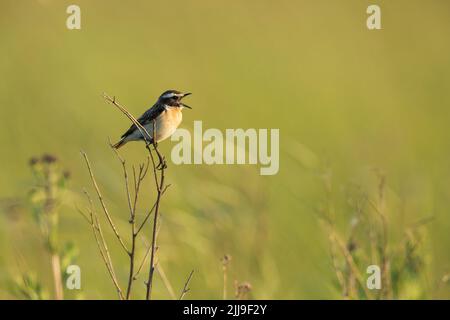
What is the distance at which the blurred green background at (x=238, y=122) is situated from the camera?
18.2 ft

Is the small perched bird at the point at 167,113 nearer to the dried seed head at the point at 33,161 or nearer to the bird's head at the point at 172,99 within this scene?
the bird's head at the point at 172,99

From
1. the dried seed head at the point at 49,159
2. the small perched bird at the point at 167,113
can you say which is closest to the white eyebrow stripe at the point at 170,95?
the small perched bird at the point at 167,113

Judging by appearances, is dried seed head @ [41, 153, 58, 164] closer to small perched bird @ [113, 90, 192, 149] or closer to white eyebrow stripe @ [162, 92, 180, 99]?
small perched bird @ [113, 90, 192, 149]

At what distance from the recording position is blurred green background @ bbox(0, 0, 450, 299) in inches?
219

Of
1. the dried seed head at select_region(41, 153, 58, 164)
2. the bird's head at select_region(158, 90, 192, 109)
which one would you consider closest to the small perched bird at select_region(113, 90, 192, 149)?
the bird's head at select_region(158, 90, 192, 109)

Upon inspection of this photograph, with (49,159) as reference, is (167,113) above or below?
above

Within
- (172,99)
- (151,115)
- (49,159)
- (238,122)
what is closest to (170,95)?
(172,99)

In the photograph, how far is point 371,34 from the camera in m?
12.8

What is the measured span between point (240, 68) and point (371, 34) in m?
2.30

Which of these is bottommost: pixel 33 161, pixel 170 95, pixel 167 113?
pixel 33 161

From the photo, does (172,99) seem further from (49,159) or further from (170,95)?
(49,159)

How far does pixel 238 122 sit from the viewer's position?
10.0m

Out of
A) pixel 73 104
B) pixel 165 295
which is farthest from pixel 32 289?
pixel 73 104
